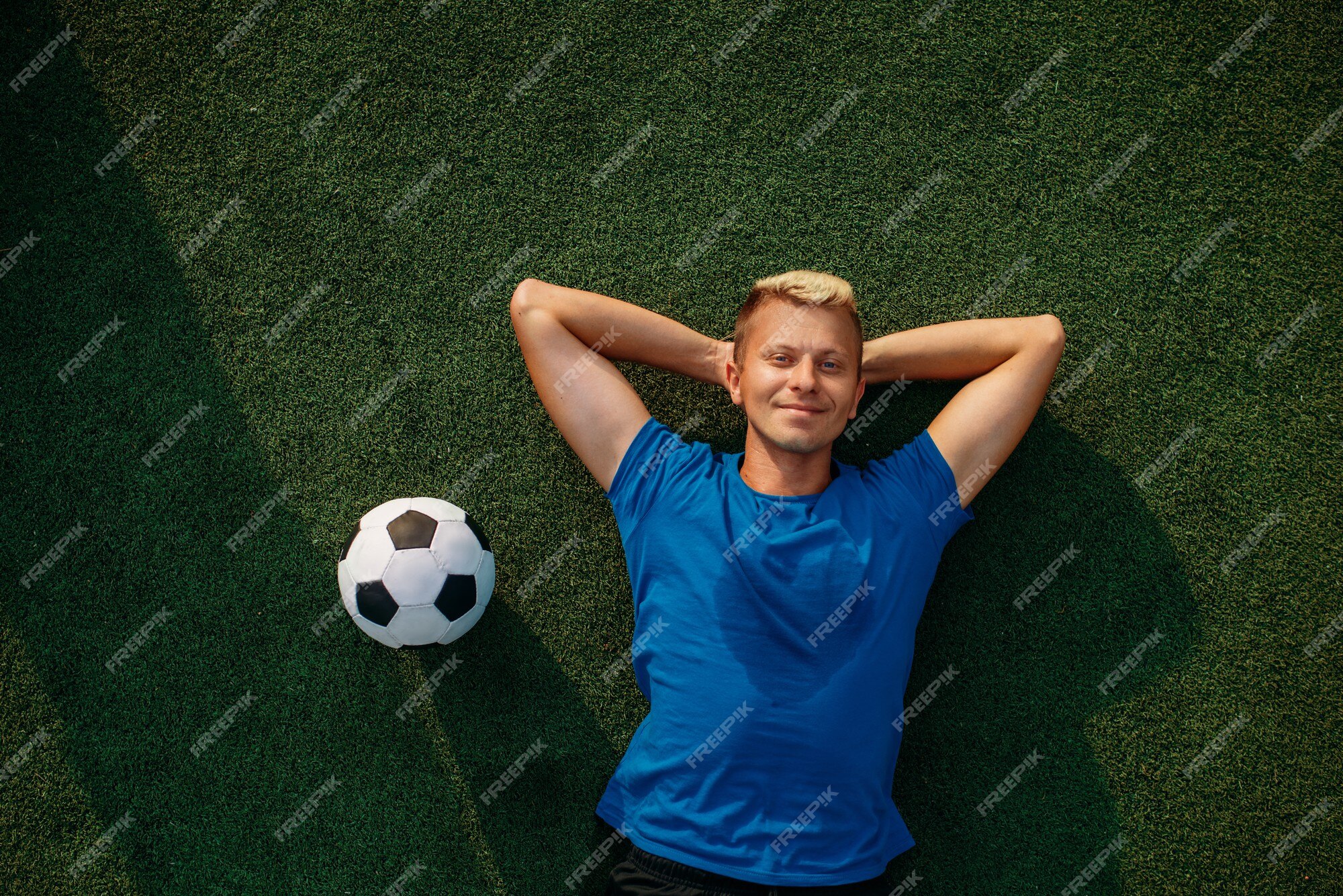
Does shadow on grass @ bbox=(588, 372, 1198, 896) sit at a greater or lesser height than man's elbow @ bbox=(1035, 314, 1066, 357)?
lesser

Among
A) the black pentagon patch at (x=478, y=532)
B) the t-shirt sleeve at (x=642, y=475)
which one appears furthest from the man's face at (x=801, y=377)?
the black pentagon patch at (x=478, y=532)

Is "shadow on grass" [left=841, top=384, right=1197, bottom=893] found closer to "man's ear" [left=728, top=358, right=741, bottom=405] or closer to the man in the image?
the man

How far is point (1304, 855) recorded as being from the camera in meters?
3.66

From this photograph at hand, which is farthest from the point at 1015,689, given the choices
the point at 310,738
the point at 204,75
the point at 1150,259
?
the point at 204,75

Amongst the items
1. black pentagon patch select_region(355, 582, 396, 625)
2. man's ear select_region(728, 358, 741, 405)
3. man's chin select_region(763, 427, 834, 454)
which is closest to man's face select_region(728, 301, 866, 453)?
man's chin select_region(763, 427, 834, 454)

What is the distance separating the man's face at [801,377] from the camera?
3133 millimetres

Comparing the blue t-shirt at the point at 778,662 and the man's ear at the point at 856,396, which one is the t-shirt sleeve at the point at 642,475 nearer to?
the blue t-shirt at the point at 778,662

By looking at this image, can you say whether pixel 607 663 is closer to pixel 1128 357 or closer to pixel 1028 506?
pixel 1028 506

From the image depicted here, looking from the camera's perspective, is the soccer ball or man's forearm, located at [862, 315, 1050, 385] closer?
the soccer ball

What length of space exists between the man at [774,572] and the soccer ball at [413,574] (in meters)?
0.65

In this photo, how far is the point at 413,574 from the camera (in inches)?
124

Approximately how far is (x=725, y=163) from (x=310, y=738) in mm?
3442

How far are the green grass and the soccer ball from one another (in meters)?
0.52

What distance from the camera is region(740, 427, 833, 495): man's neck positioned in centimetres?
331
